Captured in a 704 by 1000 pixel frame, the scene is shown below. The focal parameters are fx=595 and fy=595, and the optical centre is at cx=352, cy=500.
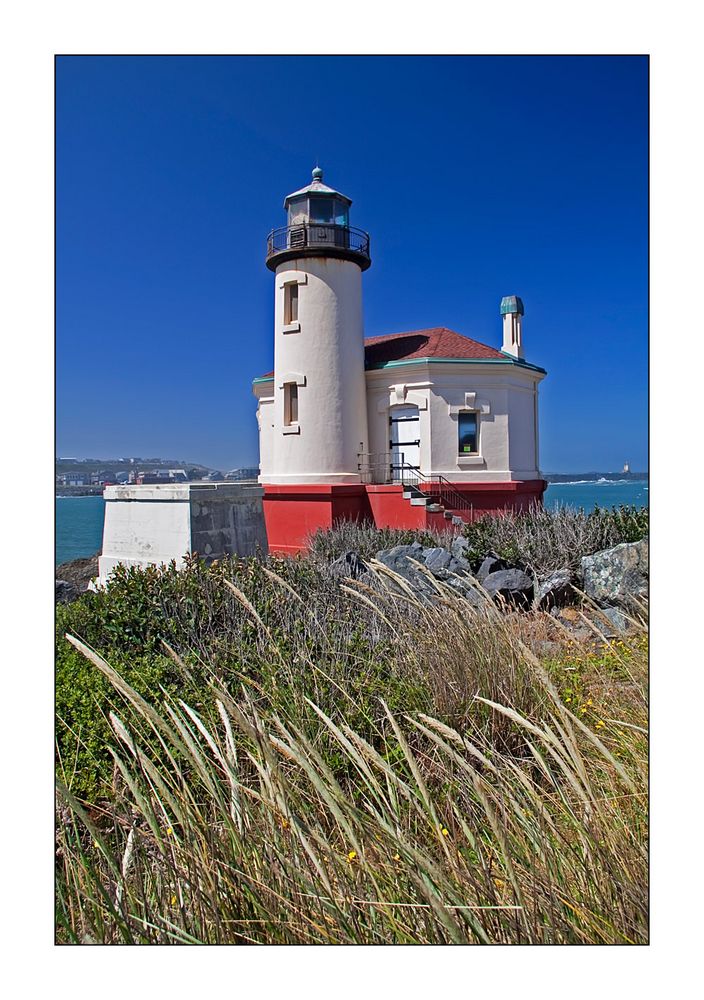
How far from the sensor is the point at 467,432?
16000 mm

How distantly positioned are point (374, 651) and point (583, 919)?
228 cm

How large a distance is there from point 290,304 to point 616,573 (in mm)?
11828

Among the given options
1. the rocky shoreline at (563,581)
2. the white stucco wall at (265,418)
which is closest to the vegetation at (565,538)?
the rocky shoreline at (563,581)

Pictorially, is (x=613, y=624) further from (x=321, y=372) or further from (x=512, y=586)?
(x=321, y=372)

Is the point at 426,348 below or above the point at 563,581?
above

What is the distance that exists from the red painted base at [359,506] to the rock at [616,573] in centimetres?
700

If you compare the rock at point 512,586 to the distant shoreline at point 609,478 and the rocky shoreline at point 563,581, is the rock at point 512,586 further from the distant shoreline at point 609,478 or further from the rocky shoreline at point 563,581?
the distant shoreline at point 609,478

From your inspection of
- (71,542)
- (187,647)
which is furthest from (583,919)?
(187,647)

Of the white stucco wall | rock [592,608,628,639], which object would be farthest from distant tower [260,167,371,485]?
rock [592,608,628,639]

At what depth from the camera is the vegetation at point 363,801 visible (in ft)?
5.86

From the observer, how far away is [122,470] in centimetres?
390

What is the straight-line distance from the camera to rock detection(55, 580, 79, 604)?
17.1ft

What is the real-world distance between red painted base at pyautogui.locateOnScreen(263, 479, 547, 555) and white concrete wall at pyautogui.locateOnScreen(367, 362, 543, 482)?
65 centimetres


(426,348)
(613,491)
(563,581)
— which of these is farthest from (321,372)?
(613,491)
